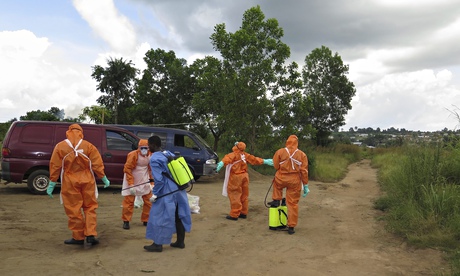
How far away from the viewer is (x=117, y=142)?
438 inches

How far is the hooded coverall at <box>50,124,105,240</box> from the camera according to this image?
5926mm

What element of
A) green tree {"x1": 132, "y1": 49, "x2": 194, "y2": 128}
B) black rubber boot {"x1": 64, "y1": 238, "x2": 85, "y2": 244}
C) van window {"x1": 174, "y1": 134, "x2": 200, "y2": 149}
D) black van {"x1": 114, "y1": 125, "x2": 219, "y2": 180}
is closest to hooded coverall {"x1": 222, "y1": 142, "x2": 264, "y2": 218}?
black rubber boot {"x1": 64, "y1": 238, "x2": 85, "y2": 244}

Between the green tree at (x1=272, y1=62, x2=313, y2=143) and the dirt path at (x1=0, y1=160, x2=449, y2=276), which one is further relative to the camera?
the green tree at (x1=272, y1=62, x2=313, y2=143)

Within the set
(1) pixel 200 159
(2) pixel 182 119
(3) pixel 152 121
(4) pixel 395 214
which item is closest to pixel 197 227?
(4) pixel 395 214

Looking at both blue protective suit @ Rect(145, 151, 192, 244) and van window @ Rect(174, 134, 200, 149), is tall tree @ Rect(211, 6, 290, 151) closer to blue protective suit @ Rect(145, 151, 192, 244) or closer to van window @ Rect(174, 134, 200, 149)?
van window @ Rect(174, 134, 200, 149)

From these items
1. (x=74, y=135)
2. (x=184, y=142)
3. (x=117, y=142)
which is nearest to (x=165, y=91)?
(x=184, y=142)

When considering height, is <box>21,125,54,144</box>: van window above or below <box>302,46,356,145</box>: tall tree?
below

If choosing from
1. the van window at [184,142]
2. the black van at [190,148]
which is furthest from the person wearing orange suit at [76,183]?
the van window at [184,142]

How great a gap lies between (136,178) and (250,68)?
1111 cm

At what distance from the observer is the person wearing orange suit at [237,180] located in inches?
336

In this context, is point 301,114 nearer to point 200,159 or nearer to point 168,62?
point 200,159

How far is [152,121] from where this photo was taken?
3122 centimetres

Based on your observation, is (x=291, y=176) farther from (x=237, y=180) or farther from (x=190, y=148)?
(x=190, y=148)

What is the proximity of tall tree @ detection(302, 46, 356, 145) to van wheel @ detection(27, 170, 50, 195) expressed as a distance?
25.9 m
